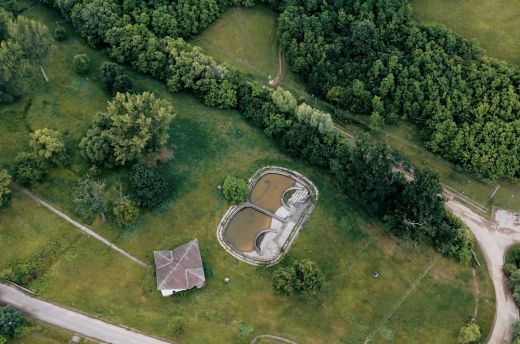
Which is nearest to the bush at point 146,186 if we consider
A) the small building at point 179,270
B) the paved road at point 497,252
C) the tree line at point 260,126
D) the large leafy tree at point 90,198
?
the tree line at point 260,126

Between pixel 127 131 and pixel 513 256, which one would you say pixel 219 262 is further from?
pixel 513 256

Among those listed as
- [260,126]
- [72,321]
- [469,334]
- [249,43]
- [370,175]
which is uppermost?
[249,43]

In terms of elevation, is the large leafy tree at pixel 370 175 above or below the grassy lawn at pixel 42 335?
above

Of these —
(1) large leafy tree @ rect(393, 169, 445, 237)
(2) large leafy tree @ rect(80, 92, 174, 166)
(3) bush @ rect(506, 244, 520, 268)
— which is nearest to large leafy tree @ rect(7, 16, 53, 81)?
(2) large leafy tree @ rect(80, 92, 174, 166)

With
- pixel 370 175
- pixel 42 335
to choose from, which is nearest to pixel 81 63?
pixel 42 335

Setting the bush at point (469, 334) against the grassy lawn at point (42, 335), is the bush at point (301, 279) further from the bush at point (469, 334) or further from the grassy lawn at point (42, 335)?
the grassy lawn at point (42, 335)

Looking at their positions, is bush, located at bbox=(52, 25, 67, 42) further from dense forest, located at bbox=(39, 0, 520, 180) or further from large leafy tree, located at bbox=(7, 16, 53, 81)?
large leafy tree, located at bbox=(7, 16, 53, 81)
